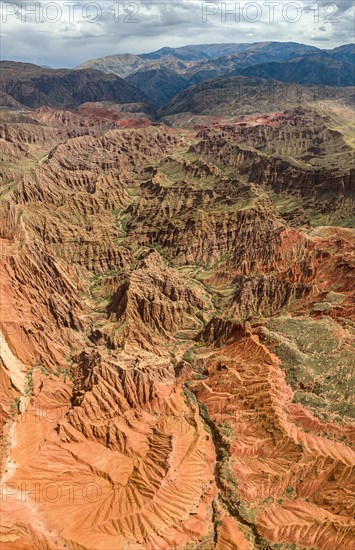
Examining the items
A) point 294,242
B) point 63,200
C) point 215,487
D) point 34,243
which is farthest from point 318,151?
point 215,487

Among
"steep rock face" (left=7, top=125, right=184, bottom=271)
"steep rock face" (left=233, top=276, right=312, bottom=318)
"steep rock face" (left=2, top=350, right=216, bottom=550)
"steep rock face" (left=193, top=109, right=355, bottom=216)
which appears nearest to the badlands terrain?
"steep rock face" (left=2, top=350, right=216, bottom=550)

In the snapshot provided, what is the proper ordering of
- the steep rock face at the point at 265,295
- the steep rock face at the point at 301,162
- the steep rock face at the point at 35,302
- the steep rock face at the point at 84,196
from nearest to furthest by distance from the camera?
1. the steep rock face at the point at 35,302
2. the steep rock face at the point at 265,295
3. the steep rock face at the point at 84,196
4. the steep rock face at the point at 301,162

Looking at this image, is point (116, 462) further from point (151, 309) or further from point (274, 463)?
point (151, 309)

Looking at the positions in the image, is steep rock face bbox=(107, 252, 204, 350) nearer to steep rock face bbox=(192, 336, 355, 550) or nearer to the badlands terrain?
the badlands terrain

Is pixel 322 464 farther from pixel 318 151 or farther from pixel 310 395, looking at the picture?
pixel 318 151

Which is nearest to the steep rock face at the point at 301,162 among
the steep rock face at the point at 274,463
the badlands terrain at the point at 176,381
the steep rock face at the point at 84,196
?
the badlands terrain at the point at 176,381

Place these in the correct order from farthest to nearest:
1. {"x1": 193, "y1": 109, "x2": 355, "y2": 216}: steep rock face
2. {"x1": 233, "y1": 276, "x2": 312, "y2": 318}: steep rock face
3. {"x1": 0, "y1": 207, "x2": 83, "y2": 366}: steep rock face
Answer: {"x1": 193, "y1": 109, "x2": 355, "y2": 216}: steep rock face, {"x1": 233, "y1": 276, "x2": 312, "y2": 318}: steep rock face, {"x1": 0, "y1": 207, "x2": 83, "y2": 366}: steep rock face

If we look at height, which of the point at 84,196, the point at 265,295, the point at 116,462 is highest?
the point at 84,196

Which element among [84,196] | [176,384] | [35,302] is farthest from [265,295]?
[84,196]

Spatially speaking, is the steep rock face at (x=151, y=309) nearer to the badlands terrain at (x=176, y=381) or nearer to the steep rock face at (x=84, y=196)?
the badlands terrain at (x=176, y=381)
